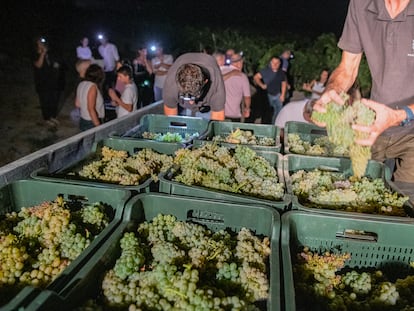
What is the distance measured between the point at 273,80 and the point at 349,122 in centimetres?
710

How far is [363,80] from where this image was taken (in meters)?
11.5

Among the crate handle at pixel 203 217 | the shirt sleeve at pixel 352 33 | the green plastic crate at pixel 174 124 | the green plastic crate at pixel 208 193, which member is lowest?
the crate handle at pixel 203 217

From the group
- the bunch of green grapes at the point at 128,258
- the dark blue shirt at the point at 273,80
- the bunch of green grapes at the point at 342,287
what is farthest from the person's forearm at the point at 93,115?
the dark blue shirt at the point at 273,80

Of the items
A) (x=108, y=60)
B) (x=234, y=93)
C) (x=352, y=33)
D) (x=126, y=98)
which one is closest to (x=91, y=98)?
(x=126, y=98)

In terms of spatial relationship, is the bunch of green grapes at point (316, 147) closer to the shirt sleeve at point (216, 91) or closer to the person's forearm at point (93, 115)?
the shirt sleeve at point (216, 91)

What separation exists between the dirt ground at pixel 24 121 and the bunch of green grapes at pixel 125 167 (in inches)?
155

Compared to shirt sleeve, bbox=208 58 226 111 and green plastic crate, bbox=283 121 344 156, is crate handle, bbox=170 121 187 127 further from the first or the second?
green plastic crate, bbox=283 121 344 156

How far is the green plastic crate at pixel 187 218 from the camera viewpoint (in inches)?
67.1

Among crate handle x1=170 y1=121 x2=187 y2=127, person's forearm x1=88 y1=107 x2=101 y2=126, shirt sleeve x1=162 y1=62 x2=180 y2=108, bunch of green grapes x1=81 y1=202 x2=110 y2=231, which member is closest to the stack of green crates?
crate handle x1=170 y1=121 x2=187 y2=127

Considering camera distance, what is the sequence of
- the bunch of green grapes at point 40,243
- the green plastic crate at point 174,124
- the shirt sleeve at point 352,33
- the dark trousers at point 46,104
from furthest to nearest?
the dark trousers at point 46,104 → the green plastic crate at point 174,124 → the shirt sleeve at point 352,33 → the bunch of green grapes at point 40,243

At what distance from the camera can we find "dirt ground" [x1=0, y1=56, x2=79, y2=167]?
7.00 metres

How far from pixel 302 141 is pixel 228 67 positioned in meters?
3.45

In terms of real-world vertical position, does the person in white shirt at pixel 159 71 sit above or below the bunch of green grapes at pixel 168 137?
above

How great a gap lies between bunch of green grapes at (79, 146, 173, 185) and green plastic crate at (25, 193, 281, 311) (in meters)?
0.45
